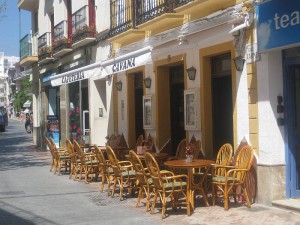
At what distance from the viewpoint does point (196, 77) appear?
34.2ft

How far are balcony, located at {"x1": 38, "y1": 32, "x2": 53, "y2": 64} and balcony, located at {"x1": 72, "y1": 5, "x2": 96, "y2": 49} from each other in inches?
128

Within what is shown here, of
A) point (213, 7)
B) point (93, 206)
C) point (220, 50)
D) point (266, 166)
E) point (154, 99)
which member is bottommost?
point (93, 206)

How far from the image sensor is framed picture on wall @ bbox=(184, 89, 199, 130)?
10383 mm

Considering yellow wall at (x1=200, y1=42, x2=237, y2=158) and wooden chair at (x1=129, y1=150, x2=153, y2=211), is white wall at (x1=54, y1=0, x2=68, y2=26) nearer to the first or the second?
yellow wall at (x1=200, y1=42, x2=237, y2=158)

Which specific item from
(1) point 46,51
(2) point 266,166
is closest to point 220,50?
(2) point 266,166

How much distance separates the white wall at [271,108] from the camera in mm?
8227

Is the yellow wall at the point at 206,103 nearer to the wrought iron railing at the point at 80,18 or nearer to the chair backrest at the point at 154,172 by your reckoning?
the chair backrest at the point at 154,172

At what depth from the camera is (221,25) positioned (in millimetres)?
9352

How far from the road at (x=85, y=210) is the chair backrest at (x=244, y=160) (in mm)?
541

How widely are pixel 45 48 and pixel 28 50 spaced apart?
11.6 feet

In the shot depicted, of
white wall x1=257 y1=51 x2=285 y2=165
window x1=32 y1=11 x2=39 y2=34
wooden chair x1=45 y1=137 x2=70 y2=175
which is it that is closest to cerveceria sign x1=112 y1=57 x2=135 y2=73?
white wall x1=257 y1=51 x2=285 y2=165

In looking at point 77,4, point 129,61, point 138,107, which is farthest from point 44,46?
point 129,61

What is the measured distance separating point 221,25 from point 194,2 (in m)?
0.72

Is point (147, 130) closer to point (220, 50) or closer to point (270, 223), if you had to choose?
point (220, 50)
